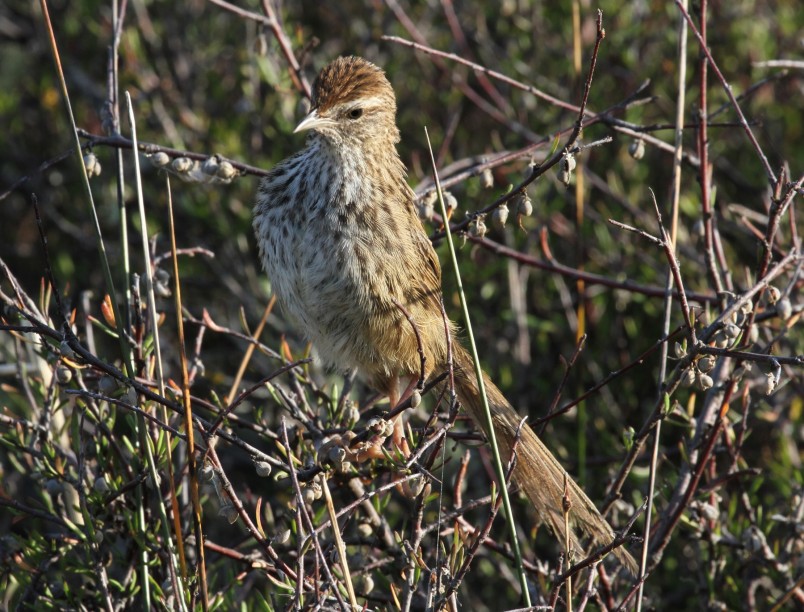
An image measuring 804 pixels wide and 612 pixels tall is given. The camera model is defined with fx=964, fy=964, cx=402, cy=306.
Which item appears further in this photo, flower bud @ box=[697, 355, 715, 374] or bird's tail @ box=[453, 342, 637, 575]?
bird's tail @ box=[453, 342, 637, 575]

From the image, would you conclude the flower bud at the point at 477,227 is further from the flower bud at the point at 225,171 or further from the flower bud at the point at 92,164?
the flower bud at the point at 92,164

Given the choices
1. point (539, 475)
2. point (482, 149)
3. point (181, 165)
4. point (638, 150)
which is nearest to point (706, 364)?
point (539, 475)

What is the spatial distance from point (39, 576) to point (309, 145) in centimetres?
170

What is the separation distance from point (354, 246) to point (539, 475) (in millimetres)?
975

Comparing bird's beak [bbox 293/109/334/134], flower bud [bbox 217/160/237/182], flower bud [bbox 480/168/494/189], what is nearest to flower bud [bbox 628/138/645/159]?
flower bud [bbox 480/168/494/189]

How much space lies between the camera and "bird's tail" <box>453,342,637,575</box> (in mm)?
2788

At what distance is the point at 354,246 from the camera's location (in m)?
3.27

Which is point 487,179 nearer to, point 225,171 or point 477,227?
point 477,227

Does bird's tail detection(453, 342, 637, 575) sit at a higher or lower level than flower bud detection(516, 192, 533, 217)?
Answer: lower

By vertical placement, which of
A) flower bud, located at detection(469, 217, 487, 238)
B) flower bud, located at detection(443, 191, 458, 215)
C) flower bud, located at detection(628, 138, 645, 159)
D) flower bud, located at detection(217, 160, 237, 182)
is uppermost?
flower bud, located at detection(217, 160, 237, 182)

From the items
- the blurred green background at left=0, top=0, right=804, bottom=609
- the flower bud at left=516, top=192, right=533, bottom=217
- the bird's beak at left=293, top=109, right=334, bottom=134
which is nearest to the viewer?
the flower bud at left=516, top=192, right=533, bottom=217

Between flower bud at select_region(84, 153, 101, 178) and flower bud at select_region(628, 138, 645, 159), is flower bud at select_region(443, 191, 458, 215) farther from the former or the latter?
flower bud at select_region(84, 153, 101, 178)

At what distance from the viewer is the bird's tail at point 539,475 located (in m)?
2.79

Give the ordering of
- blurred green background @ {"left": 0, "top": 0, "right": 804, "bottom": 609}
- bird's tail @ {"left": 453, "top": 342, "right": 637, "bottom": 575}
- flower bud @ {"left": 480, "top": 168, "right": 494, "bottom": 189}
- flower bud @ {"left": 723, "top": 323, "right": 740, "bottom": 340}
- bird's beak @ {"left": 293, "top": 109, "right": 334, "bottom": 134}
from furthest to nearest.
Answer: blurred green background @ {"left": 0, "top": 0, "right": 804, "bottom": 609} < bird's beak @ {"left": 293, "top": 109, "right": 334, "bottom": 134} < flower bud @ {"left": 480, "top": 168, "right": 494, "bottom": 189} < bird's tail @ {"left": 453, "top": 342, "right": 637, "bottom": 575} < flower bud @ {"left": 723, "top": 323, "right": 740, "bottom": 340}
